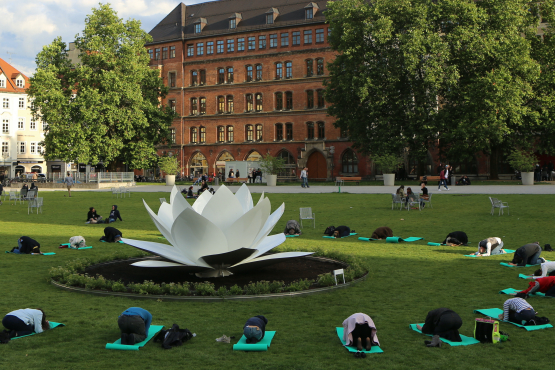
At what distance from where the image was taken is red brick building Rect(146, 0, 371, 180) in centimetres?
6234

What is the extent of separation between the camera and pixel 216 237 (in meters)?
9.31

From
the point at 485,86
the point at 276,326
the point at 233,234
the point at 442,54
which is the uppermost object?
the point at 442,54

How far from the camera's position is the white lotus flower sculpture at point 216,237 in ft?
30.4

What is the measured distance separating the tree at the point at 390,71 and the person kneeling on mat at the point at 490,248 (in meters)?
31.2

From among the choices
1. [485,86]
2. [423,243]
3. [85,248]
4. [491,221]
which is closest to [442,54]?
[485,86]

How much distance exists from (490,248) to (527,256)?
1661mm

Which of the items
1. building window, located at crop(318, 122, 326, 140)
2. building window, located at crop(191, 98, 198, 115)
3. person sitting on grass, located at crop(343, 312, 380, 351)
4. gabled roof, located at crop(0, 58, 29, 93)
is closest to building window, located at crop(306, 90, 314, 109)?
building window, located at crop(318, 122, 326, 140)

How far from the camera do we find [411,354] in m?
6.06

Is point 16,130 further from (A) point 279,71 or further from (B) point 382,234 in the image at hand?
(B) point 382,234

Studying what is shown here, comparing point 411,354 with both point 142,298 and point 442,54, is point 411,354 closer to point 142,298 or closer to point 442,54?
point 142,298

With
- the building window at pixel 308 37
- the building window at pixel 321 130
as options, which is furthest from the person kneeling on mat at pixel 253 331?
the building window at pixel 308 37

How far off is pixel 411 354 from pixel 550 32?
4643 centimetres

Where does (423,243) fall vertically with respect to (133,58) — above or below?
below

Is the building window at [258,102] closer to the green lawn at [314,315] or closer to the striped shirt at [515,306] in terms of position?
the green lawn at [314,315]
